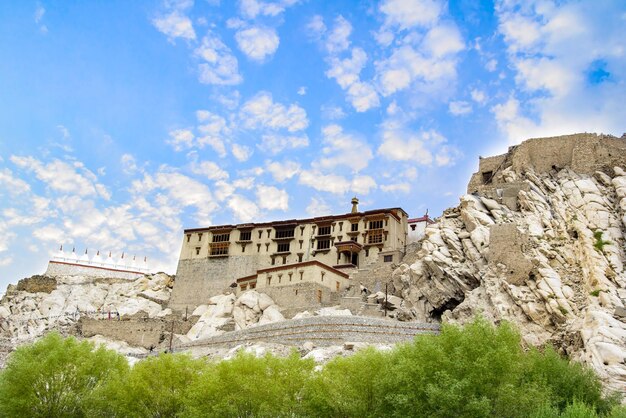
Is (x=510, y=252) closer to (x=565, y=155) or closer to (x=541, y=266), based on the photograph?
(x=541, y=266)

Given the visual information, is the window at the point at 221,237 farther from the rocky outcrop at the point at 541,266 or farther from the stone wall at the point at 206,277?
the rocky outcrop at the point at 541,266

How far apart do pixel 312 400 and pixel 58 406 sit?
14.9 meters

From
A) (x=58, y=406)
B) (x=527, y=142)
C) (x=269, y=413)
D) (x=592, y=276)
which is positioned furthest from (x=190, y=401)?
(x=527, y=142)

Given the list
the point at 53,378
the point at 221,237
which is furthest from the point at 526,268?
the point at 221,237

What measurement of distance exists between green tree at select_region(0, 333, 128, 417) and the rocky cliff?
24321 mm

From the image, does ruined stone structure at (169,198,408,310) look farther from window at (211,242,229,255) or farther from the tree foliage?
the tree foliage

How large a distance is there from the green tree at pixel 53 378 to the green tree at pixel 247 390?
7103 millimetres

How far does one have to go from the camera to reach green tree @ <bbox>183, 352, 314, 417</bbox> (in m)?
29.7

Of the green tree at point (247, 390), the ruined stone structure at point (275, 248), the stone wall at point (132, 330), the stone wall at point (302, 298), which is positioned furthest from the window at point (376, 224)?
the green tree at point (247, 390)

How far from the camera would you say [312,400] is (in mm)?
29766

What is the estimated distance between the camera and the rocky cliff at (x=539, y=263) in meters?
39.5

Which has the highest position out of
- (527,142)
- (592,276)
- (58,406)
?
(527,142)

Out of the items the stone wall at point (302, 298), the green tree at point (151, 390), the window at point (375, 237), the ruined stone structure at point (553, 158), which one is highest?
the ruined stone structure at point (553, 158)

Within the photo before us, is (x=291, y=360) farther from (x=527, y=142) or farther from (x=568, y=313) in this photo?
(x=527, y=142)
